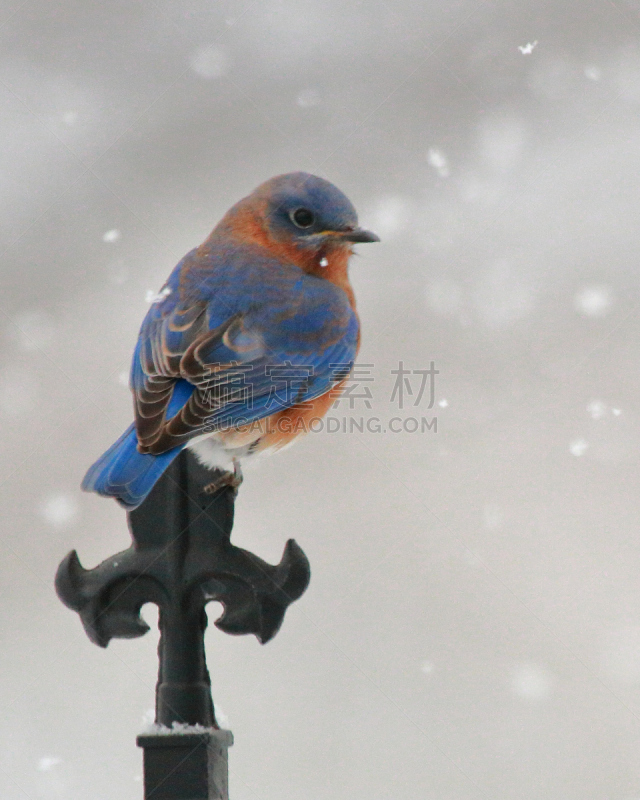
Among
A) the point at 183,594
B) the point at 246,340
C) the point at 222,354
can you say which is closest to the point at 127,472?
the point at 183,594

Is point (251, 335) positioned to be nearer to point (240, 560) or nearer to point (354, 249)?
point (354, 249)

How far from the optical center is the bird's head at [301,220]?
250cm

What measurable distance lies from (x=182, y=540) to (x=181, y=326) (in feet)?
2.41

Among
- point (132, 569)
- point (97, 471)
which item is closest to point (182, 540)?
point (132, 569)

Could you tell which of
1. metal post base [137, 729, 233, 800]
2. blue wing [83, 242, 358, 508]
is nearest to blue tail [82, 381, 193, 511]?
blue wing [83, 242, 358, 508]

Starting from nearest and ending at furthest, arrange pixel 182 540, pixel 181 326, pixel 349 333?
pixel 182 540 → pixel 181 326 → pixel 349 333

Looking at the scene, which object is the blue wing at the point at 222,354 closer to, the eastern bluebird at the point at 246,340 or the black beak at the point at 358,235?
the eastern bluebird at the point at 246,340

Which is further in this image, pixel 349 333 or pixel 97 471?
pixel 349 333

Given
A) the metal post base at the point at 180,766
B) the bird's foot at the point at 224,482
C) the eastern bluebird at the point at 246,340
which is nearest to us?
the metal post base at the point at 180,766

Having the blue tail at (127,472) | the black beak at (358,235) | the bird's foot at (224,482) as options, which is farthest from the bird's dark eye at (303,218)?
the blue tail at (127,472)

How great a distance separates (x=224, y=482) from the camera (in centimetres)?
170

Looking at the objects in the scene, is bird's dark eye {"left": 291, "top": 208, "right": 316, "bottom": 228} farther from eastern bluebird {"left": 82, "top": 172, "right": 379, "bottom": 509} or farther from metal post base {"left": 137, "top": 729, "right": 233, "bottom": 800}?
metal post base {"left": 137, "top": 729, "right": 233, "bottom": 800}

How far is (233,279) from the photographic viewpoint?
2.38 meters

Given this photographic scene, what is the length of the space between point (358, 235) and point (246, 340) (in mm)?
494
